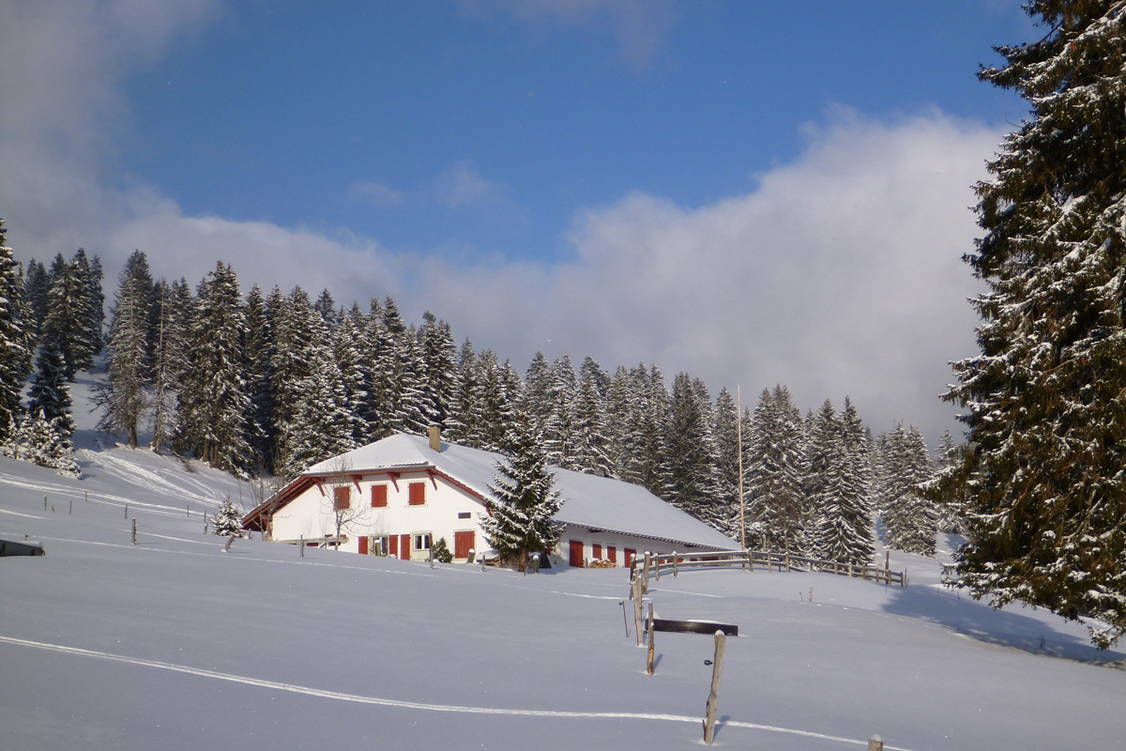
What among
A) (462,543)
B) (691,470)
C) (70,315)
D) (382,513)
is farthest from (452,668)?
(70,315)

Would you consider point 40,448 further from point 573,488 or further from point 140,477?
point 573,488

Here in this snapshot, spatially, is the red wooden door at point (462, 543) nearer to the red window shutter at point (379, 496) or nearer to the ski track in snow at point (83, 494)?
the red window shutter at point (379, 496)

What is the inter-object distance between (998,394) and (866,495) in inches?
2397

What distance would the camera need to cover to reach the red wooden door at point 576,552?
53.1 metres

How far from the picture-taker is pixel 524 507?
144ft

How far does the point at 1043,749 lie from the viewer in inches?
514

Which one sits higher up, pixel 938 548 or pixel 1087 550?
pixel 1087 550

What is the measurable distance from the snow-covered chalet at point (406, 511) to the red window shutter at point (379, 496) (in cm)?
5

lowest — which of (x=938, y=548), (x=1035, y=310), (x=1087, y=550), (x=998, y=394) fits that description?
(x=938, y=548)

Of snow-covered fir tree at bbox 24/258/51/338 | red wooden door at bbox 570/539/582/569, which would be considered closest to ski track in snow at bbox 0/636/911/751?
red wooden door at bbox 570/539/582/569

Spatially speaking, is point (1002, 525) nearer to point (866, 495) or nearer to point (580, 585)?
point (580, 585)

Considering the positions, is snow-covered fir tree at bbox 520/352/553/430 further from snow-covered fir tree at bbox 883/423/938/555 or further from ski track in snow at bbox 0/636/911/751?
ski track in snow at bbox 0/636/911/751

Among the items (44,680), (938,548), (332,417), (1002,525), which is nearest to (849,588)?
(1002,525)

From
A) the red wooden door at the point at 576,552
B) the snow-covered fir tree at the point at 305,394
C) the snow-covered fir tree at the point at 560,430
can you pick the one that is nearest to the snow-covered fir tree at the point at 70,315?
Answer: the snow-covered fir tree at the point at 305,394
